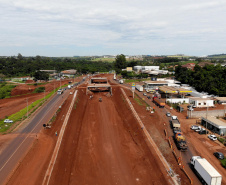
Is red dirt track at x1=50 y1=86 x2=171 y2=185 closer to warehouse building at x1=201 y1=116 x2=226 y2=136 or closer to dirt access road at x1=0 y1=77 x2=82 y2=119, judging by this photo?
warehouse building at x1=201 y1=116 x2=226 y2=136

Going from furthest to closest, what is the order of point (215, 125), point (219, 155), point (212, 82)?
point (212, 82), point (215, 125), point (219, 155)

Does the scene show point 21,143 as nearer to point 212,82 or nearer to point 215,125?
point 215,125

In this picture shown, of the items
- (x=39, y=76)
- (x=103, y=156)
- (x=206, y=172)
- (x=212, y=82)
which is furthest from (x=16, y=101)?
(x=212, y=82)

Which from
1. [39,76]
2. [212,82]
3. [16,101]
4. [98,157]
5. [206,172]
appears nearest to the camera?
[206,172]

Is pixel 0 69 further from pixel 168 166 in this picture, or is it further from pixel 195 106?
pixel 168 166

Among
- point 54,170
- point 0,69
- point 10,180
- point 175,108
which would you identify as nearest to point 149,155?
point 54,170

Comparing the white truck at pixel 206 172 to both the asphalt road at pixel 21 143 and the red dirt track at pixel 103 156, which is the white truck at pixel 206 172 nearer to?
the red dirt track at pixel 103 156

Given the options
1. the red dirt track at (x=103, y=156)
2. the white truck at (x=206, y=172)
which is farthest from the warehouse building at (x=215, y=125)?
the white truck at (x=206, y=172)

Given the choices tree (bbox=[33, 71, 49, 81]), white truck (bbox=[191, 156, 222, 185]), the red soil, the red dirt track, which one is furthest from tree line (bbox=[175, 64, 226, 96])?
tree (bbox=[33, 71, 49, 81])
